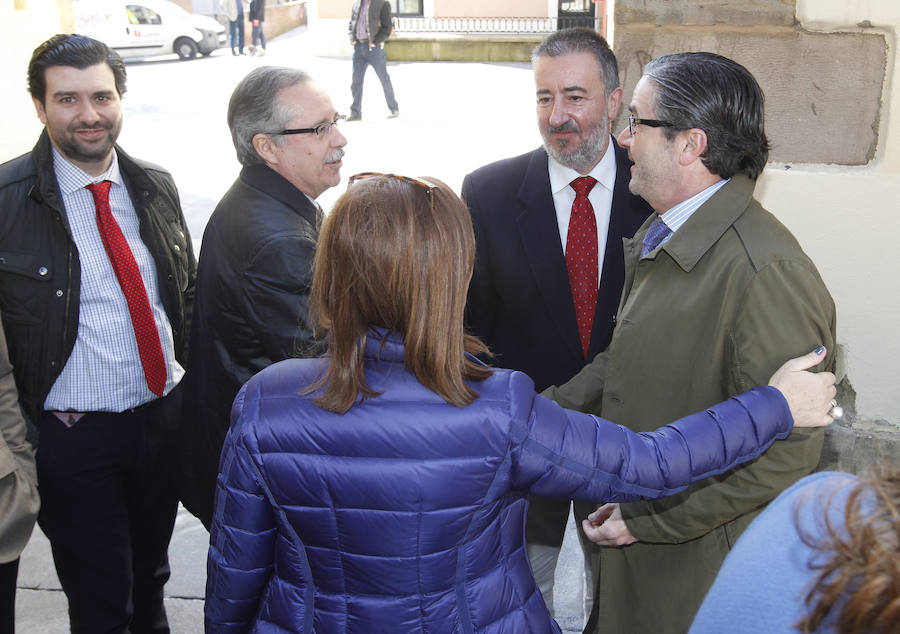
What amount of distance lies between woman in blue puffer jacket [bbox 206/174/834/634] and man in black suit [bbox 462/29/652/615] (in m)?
1.14

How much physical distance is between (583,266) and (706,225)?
745 mm

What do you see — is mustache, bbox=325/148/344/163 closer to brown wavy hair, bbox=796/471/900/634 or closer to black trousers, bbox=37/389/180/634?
black trousers, bbox=37/389/180/634

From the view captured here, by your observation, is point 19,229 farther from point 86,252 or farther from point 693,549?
point 693,549

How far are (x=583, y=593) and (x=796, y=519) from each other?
2737 millimetres

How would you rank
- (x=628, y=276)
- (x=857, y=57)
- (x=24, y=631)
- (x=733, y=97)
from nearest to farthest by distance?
(x=733, y=97) → (x=628, y=276) → (x=857, y=57) → (x=24, y=631)

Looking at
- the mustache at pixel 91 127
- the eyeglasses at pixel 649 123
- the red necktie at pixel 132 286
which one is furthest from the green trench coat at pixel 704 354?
the mustache at pixel 91 127

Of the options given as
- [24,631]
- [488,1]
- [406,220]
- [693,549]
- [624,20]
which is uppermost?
[488,1]

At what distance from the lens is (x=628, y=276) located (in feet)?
8.25

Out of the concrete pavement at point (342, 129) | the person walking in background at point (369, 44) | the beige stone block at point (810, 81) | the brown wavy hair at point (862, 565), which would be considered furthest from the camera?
the person walking in background at point (369, 44)

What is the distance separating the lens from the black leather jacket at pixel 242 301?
2533 mm

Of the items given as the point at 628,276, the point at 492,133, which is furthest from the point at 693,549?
the point at 492,133

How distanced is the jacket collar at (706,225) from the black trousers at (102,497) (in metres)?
1.83

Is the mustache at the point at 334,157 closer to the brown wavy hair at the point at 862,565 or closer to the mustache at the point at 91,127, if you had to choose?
the mustache at the point at 91,127

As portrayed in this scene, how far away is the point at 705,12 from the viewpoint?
3.34 meters
